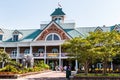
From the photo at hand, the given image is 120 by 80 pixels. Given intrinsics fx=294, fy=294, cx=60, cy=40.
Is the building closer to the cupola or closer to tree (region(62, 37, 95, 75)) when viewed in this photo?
the cupola

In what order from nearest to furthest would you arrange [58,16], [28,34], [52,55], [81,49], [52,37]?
[81,49], [52,55], [52,37], [28,34], [58,16]

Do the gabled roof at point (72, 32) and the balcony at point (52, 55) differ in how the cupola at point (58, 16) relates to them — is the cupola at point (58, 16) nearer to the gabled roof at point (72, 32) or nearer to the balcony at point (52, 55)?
the gabled roof at point (72, 32)

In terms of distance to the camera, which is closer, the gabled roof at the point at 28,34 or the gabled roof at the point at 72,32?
the gabled roof at the point at 72,32

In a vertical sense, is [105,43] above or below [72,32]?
below

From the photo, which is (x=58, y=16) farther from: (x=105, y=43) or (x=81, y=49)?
(x=105, y=43)

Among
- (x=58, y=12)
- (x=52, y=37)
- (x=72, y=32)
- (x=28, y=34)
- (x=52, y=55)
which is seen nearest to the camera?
(x=52, y=55)

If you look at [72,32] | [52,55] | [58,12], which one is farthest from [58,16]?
[52,55]

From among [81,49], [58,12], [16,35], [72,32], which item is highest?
[58,12]

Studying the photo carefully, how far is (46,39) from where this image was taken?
57938 mm

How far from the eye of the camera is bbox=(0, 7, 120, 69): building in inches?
2248

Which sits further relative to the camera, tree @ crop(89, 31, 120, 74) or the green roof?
the green roof

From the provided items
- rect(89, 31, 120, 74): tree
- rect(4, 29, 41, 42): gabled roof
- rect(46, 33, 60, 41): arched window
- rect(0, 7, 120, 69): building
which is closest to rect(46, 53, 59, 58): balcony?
rect(0, 7, 120, 69): building

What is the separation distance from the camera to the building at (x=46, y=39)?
57.1 metres

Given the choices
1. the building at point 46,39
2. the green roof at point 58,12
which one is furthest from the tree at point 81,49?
the green roof at point 58,12
